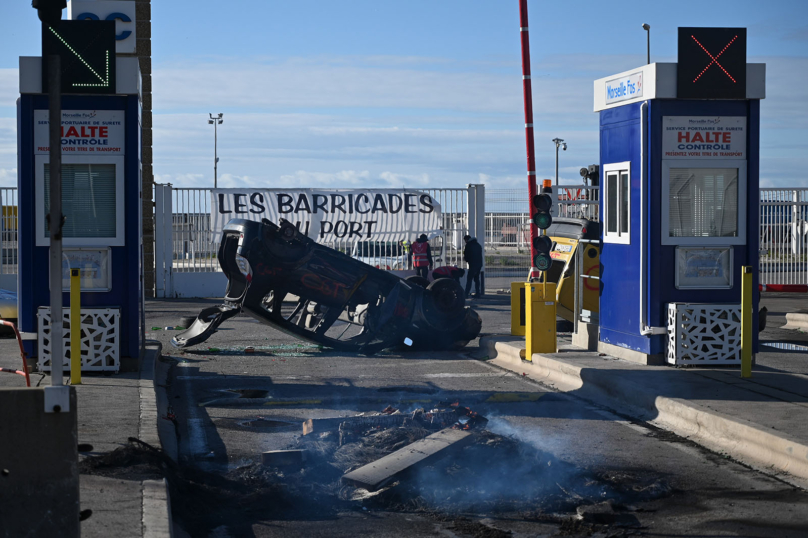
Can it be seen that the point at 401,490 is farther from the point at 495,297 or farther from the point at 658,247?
the point at 495,297

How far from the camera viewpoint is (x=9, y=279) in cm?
2298

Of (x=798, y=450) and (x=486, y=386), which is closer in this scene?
(x=798, y=450)

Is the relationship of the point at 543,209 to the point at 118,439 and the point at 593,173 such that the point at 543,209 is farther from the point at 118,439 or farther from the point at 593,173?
the point at 593,173

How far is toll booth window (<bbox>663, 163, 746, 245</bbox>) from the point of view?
36.6ft

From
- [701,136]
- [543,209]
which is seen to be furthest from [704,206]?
[543,209]

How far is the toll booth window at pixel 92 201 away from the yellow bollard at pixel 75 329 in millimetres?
1226

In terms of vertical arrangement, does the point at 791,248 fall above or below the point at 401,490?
above

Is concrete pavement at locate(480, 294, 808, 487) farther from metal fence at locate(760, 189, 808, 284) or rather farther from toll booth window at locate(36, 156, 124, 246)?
metal fence at locate(760, 189, 808, 284)

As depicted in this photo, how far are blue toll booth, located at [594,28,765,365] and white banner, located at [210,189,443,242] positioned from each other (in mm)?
13248

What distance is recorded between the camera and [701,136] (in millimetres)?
11000

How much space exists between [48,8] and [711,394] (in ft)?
23.0

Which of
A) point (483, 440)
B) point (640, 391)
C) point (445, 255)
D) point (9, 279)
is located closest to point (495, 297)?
point (445, 255)

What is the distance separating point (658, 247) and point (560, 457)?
478 centimetres

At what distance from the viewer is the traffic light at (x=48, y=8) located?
4.59 metres
